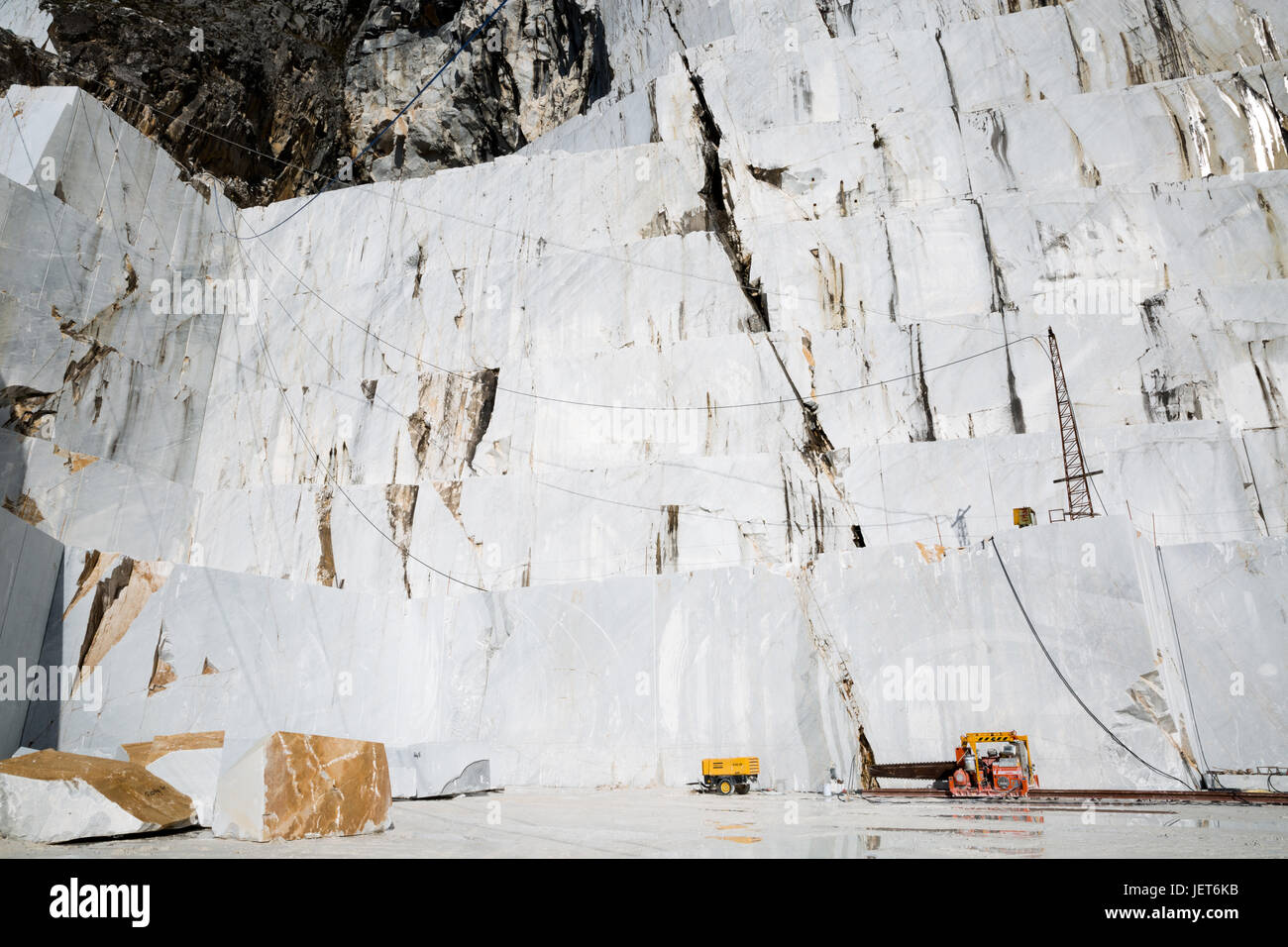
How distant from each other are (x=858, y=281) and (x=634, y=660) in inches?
358

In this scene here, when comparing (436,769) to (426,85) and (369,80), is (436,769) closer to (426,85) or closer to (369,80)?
(426,85)

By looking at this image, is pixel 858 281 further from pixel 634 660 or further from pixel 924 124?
pixel 634 660

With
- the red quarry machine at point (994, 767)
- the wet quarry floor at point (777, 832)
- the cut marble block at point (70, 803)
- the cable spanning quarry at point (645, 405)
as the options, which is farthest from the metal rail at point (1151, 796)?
the cut marble block at point (70, 803)

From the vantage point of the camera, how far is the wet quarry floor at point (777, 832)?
4453 millimetres

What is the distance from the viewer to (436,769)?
10.1m

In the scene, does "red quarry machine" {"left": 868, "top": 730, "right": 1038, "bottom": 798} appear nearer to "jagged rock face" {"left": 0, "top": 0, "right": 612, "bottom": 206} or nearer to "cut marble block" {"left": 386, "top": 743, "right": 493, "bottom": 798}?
"cut marble block" {"left": 386, "top": 743, "right": 493, "bottom": 798}

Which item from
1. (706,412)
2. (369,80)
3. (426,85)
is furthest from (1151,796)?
(369,80)

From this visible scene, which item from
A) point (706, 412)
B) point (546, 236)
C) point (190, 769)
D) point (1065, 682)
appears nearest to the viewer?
point (190, 769)

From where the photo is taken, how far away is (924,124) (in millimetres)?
17891

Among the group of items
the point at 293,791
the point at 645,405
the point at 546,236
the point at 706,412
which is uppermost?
the point at 546,236

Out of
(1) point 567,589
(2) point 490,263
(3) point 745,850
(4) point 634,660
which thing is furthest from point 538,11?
(3) point 745,850

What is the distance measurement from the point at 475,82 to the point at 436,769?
18.9 m

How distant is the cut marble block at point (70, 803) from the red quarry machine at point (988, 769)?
8.83 meters

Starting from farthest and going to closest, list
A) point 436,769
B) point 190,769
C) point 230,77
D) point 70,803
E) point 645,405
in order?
Answer: point 230,77 < point 645,405 < point 436,769 < point 190,769 < point 70,803
